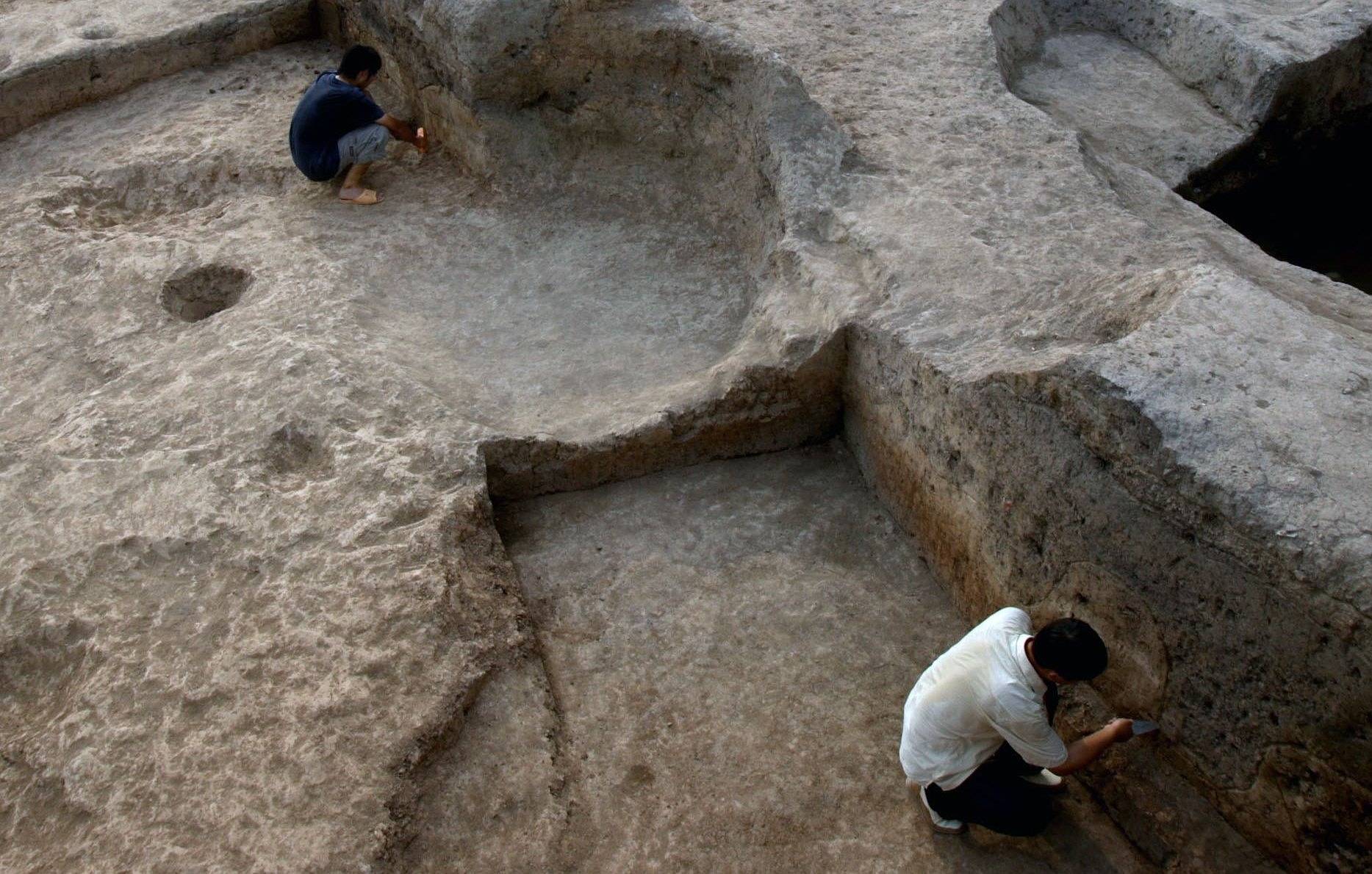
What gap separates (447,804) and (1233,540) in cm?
181

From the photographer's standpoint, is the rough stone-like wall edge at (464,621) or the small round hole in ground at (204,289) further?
the small round hole in ground at (204,289)

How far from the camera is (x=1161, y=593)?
2.65 metres

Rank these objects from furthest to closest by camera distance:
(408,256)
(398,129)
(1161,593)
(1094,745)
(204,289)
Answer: (398,129), (408,256), (204,289), (1094,745), (1161,593)

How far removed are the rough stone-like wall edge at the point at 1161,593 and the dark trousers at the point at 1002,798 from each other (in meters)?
0.23

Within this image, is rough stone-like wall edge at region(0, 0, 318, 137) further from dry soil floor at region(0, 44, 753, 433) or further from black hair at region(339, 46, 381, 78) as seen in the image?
black hair at region(339, 46, 381, 78)

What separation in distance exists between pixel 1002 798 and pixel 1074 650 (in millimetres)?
439

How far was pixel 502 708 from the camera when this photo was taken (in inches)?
118

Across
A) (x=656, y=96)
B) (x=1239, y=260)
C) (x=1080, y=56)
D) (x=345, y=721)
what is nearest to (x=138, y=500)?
(x=345, y=721)

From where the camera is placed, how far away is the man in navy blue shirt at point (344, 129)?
468cm

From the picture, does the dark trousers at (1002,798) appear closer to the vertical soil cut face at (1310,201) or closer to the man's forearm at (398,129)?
the vertical soil cut face at (1310,201)

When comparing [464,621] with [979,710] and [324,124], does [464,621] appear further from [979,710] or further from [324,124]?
[324,124]

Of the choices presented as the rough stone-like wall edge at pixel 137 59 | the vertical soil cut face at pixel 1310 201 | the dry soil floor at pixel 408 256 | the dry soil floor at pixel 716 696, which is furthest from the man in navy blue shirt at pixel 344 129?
the vertical soil cut face at pixel 1310 201

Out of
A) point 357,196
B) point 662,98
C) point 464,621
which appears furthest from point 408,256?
point 464,621

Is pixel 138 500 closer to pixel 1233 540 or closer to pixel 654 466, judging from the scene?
pixel 654 466
